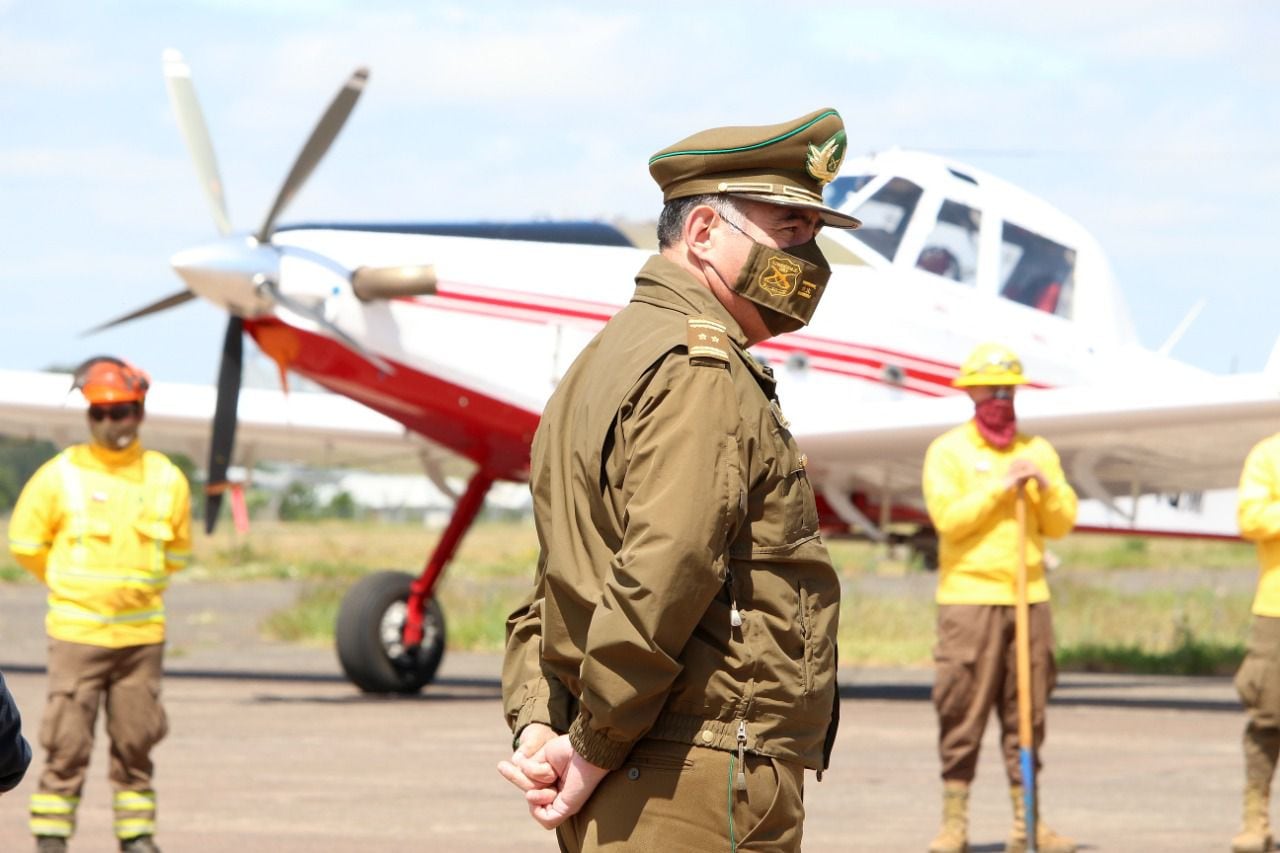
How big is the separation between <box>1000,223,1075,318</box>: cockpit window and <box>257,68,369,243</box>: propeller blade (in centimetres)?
459

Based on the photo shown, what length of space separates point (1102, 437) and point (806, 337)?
2.11 metres

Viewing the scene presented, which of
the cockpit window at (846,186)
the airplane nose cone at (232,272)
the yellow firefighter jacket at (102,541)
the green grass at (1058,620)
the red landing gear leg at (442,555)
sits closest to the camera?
the yellow firefighter jacket at (102,541)

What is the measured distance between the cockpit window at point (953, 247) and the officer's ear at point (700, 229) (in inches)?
410

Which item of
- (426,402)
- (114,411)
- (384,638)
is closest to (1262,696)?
(114,411)

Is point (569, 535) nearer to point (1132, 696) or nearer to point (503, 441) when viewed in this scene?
point (503, 441)

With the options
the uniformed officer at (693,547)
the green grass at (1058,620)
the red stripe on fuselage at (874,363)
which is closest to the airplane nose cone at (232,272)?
the red stripe on fuselage at (874,363)

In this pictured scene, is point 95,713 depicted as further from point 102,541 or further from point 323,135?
point 323,135

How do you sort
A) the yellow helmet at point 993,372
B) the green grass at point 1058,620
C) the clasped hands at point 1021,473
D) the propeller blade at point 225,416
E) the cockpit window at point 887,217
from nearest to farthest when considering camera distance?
1. the clasped hands at point 1021,473
2. the yellow helmet at point 993,372
3. the propeller blade at point 225,416
4. the cockpit window at point 887,217
5. the green grass at point 1058,620

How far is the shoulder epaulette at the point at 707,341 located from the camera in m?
2.88

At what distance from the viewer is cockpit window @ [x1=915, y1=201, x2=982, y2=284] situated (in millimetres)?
13359

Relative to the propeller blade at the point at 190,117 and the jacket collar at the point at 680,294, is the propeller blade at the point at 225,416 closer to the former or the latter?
the propeller blade at the point at 190,117

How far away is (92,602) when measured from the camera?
22.4 ft

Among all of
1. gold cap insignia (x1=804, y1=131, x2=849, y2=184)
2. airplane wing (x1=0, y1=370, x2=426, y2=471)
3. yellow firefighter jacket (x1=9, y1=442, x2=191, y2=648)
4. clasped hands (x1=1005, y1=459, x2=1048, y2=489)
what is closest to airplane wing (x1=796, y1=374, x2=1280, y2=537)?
airplane wing (x1=0, y1=370, x2=426, y2=471)

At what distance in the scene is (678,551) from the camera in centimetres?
278
